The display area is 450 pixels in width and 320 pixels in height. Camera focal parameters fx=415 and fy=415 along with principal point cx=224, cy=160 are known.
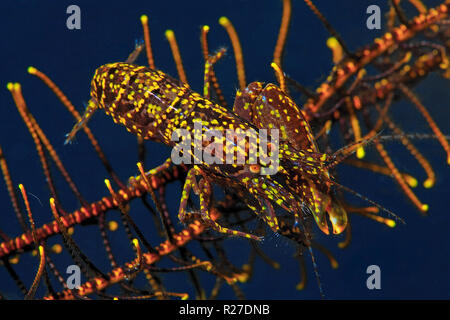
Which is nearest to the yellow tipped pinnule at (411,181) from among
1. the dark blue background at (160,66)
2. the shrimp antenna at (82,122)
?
the dark blue background at (160,66)

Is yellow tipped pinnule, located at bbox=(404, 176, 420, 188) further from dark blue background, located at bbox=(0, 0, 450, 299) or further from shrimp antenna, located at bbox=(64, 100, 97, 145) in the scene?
shrimp antenna, located at bbox=(64, 100, 97, 145)

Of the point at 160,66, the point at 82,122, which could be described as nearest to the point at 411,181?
the point at 82,122

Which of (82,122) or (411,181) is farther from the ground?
(82,122)

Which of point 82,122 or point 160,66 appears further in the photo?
point 160,66

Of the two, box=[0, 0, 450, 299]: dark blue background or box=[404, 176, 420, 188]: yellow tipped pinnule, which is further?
box=[0, 0, 450, 299]: dark blue background

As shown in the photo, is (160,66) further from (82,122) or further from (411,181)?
(411,181)

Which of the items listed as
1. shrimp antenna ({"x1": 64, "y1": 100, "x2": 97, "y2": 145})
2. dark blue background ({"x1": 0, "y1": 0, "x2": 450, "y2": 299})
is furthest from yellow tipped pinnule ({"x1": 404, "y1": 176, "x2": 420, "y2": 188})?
shrimp antenna ({"x1": 64, "y1": 100, "x2": 97, "y2": 145})

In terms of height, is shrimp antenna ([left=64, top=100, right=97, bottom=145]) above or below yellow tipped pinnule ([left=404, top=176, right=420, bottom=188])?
above

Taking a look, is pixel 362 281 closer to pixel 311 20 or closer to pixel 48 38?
pixel 311 20
